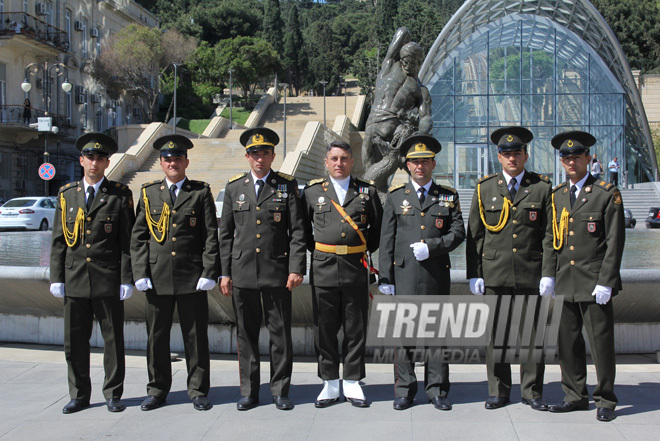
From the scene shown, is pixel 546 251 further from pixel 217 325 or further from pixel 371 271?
pixel 217 325

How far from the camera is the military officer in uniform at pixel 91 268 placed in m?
4.87

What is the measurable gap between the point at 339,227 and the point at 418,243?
2.09 ft

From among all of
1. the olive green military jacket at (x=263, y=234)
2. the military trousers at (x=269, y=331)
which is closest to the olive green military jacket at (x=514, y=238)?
the olive green military jacket at (x=263, y=234)

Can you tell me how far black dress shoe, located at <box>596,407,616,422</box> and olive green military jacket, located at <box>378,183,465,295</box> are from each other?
1352 millimetres

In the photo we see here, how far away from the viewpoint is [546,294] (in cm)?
465

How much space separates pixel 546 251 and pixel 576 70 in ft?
112

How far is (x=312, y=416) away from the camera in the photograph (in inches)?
179

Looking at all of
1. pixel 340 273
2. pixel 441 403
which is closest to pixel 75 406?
pixel 340 273

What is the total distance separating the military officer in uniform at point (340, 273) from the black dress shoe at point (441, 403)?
0.52 m

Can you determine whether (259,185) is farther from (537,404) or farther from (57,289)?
(537,404)

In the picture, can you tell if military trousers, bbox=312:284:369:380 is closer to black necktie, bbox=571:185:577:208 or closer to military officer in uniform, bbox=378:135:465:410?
military officer in uniform, bbox=378:135:465:410

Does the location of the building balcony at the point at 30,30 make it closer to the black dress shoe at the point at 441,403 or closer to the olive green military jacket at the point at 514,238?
the olive green military jacket at the point at 514,238

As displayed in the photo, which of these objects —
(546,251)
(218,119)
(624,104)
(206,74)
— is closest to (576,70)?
(624,104)

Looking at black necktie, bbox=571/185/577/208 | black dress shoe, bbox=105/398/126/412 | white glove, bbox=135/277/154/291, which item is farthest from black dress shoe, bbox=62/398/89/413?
black necktie, bbox=571/185/577/208
